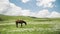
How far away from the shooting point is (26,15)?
246 centimetres

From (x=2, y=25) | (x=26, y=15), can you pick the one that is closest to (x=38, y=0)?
(x=26, y=15)

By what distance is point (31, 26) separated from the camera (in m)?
2.44

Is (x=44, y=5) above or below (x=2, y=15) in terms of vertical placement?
above

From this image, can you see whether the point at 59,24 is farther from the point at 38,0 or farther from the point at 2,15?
the point at 2,15

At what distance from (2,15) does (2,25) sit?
165 millimetres

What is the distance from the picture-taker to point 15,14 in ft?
7.99

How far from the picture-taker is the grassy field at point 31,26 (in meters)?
2.39

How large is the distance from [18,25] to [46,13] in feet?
1.69

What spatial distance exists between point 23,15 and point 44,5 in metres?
0.39

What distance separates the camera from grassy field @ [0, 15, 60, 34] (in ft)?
7.83

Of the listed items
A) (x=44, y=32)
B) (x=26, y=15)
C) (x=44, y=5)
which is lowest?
(x=44, y=32)

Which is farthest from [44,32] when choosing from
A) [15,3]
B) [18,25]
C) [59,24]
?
[15,3]

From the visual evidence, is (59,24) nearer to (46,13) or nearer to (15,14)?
(46,13)

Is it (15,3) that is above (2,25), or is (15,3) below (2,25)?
above
